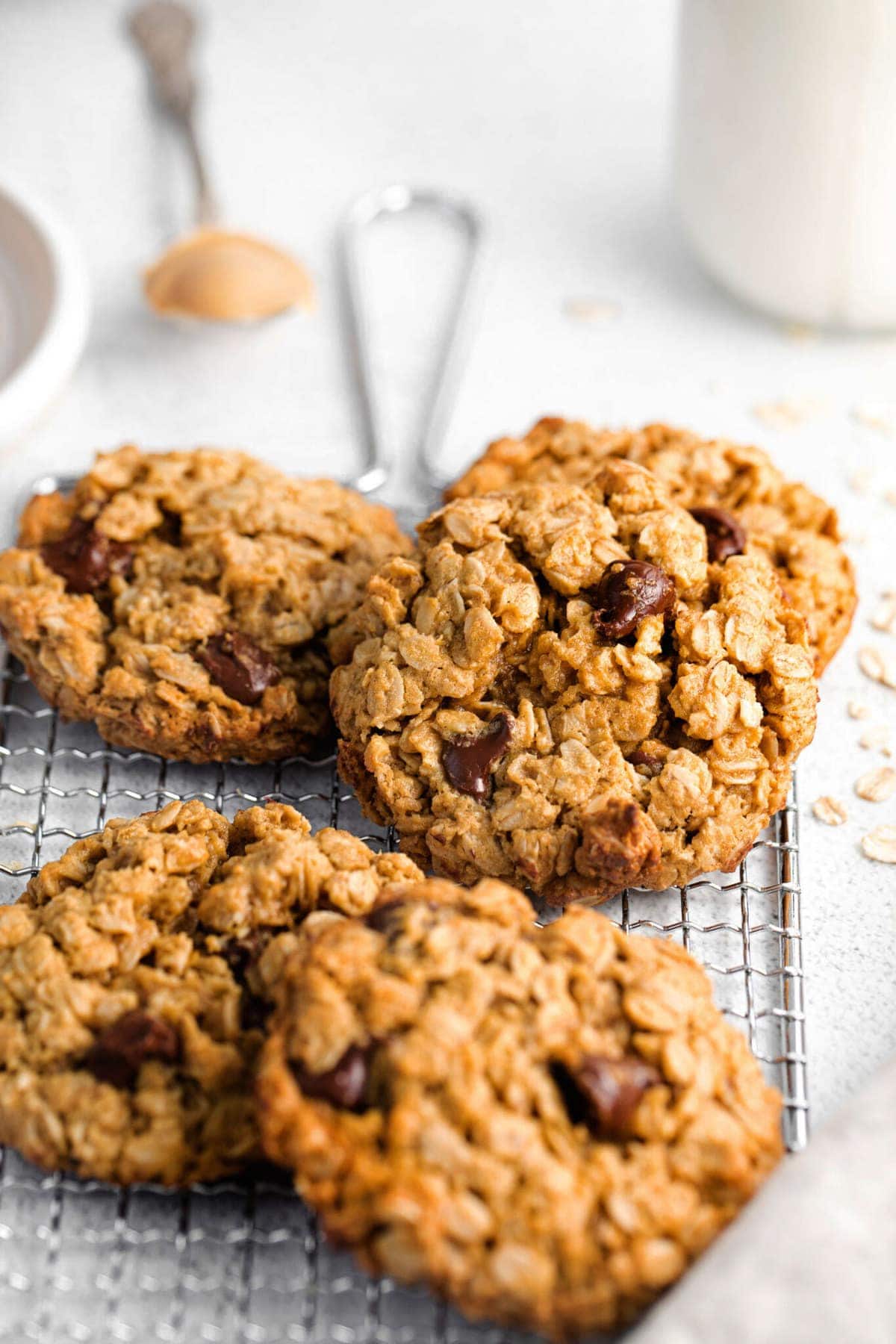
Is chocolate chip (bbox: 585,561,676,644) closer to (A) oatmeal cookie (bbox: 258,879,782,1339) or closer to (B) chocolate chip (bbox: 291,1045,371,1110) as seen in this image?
(A) oatmeal cookie (bbox: 258,879,782,1339)

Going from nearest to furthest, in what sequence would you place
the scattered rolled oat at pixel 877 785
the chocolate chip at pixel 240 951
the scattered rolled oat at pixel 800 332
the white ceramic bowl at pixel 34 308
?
the chocolate chip at pixel 240 951, the scattered rolled oat at pixel 877 785, the white ceramic bowl at pixel 34 308, the scattered rolled oat at pixel 800 332

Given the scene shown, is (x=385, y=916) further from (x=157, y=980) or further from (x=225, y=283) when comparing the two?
(x=225, y=283)

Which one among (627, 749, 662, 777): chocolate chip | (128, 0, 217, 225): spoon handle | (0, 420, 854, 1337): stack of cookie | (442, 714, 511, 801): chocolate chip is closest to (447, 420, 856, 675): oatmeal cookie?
(0, 420, 854, 1337): stack of cookie

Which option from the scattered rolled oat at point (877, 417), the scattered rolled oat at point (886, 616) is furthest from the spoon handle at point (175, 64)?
the scattered rolled oat at point (886, 616)

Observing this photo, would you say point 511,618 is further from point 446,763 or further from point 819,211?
point 819,211

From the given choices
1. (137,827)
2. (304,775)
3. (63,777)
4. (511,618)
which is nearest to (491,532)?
(511,618)

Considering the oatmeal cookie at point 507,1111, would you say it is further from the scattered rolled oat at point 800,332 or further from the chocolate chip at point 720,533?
the scattered rolled oat at point 800,332

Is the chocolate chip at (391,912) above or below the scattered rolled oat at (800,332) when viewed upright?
above
